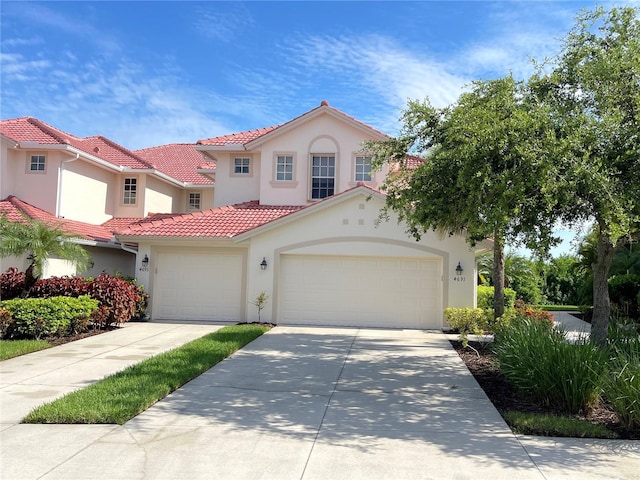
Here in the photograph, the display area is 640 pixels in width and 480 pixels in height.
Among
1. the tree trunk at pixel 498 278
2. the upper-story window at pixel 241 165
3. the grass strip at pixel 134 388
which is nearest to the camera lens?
the grass strip at pixel 134 388

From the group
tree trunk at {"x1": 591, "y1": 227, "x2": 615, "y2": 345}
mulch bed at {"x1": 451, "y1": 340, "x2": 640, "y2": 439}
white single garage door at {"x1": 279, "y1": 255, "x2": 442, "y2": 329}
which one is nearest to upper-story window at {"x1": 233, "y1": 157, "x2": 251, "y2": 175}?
white single garage door at {"x1": 279, "y1": 255, "x2": 442, "y2": 329}

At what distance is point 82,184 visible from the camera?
2064 cm

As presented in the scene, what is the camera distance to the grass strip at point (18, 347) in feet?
34.1

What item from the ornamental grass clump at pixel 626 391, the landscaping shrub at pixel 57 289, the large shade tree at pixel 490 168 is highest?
the large shade tree at pixel 490 168

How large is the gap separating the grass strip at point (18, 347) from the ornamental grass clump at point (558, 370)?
9.24m

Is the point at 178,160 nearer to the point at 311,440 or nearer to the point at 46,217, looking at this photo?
the point at 46,217

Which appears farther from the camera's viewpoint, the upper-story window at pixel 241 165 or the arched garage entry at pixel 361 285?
the upper-story window at pixel 241 165

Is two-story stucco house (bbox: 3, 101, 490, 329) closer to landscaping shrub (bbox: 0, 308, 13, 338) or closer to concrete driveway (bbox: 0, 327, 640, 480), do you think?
landscaping shrub (bbox: 0, 308, 13, 338)

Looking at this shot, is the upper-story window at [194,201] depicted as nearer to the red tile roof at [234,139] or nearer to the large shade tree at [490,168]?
the red tile roof at [234,139]

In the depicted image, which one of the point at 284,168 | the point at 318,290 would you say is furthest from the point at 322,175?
the point at 318,290

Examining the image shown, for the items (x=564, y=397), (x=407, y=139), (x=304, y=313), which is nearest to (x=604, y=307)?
(x=564, y=397)

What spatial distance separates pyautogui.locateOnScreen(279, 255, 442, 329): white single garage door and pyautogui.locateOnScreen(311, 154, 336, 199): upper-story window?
353 cm

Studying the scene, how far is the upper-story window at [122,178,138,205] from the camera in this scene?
2297cm

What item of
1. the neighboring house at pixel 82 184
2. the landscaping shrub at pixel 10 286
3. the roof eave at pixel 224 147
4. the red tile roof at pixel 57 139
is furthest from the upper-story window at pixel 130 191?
the landscaping shrub at pixel 10 286
